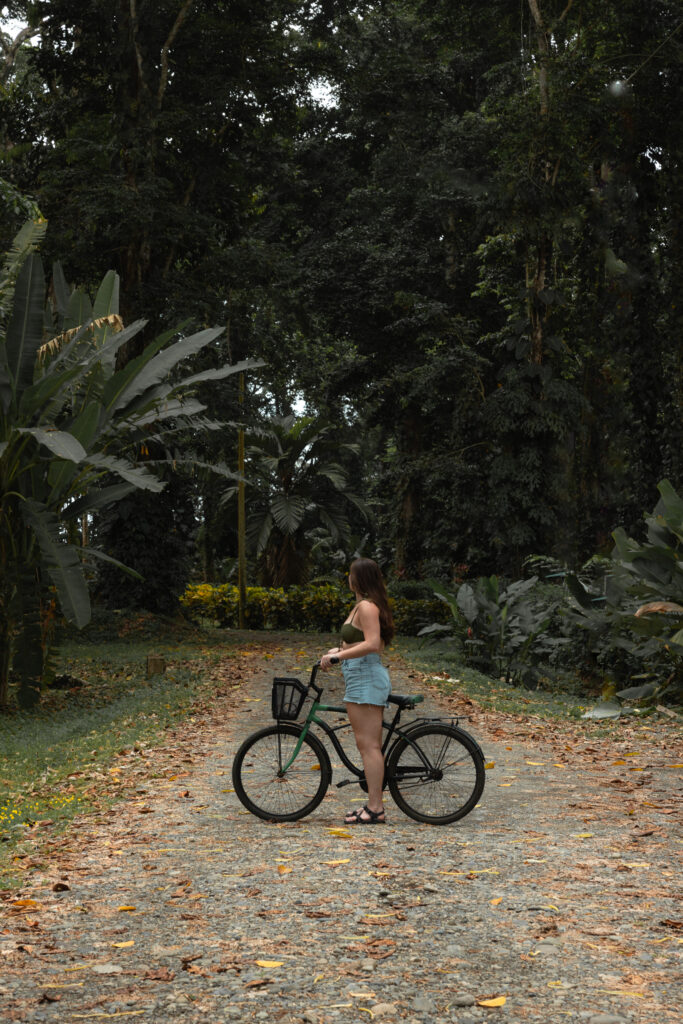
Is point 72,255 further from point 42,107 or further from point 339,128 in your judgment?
point 339,128

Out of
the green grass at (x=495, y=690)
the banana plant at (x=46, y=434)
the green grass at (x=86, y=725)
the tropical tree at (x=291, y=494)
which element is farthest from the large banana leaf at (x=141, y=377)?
the tropical tree at (x=291, y=494)

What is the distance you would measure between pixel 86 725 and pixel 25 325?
164 inches

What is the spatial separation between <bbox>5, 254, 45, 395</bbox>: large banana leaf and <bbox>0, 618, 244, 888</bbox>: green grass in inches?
138

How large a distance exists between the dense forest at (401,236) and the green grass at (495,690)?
345cm

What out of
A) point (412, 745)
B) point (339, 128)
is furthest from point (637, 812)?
point (339, 128)

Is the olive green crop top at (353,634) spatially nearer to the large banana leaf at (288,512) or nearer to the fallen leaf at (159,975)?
the fallen leaf at (159,975)

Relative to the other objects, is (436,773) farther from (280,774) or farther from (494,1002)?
(494,1002)

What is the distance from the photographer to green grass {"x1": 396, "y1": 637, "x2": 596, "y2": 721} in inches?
460

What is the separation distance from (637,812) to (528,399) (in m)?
12.3

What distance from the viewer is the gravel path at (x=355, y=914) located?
12.0 feet

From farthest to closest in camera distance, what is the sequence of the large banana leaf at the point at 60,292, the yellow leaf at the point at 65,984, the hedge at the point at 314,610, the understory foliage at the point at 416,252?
1. the hedge at the point at 314,610
2. the understory foliage at the point at 416,252
3. the large banana leaf at the point at 60,292
4. the yellow leaf at the point at 65,984

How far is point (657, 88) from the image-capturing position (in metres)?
19.6

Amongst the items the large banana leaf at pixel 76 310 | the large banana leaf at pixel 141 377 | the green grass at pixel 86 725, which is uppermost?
the large banana leaf at pixel 76 310

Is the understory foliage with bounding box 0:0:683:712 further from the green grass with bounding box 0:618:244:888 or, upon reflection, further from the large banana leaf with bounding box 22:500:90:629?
the green grass with bounding box 0:618:244:888
